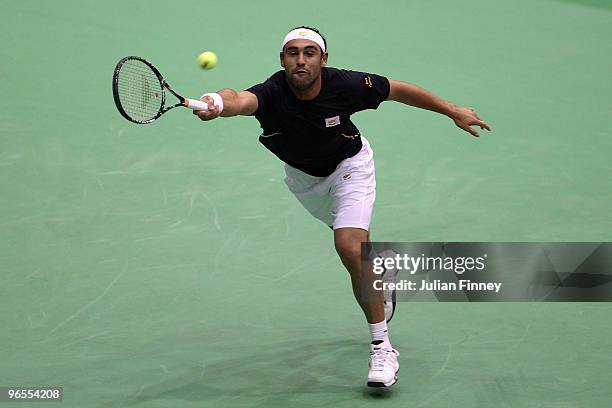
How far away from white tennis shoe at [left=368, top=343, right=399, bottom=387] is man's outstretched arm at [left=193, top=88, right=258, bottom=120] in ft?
5.67

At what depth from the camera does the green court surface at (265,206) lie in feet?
22.7

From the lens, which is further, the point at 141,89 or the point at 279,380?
the point at 279,380

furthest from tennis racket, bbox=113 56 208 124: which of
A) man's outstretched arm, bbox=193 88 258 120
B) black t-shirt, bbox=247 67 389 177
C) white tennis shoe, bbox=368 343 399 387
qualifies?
white tennis shoe, bbox=368 343 399 387

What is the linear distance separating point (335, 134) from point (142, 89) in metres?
1.34

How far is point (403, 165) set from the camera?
33.6 feet

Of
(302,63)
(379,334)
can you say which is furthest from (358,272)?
(302,63)

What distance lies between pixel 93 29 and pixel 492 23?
5092 millimetres

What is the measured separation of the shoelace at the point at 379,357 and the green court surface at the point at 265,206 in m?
0.18

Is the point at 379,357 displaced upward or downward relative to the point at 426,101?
Result: downward

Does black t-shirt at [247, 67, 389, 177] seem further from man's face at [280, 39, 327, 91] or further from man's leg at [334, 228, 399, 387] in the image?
man's leg at [334, 228, 399, 387]

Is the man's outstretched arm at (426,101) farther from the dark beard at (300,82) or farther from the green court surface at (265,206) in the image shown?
the green court surface at (265,206)

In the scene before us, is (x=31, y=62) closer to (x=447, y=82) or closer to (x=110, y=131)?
(x=110, y=131)

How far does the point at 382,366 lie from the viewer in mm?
6699

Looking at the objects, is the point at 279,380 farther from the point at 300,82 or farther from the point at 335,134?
the point at 300,82
